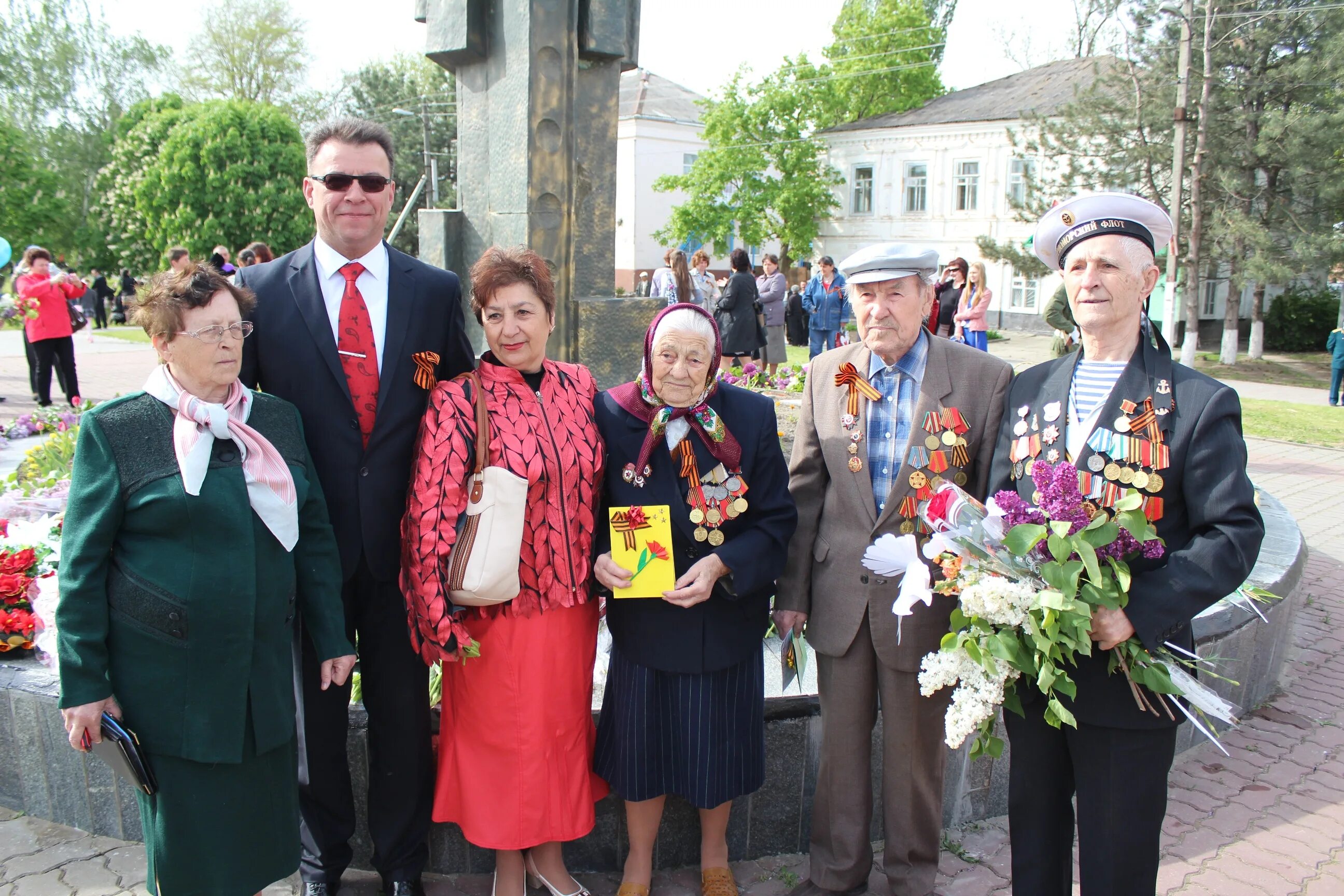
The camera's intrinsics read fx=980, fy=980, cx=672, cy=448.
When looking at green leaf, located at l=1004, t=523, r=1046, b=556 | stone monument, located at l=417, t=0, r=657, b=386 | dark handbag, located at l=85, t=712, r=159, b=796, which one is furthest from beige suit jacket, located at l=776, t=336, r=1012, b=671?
stone monument, located at l=417, t=0, r=657, b=386

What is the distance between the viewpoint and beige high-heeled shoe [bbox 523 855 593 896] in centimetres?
307

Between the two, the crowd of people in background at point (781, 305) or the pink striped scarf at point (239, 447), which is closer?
the pink striped scarf at point (239, 447)

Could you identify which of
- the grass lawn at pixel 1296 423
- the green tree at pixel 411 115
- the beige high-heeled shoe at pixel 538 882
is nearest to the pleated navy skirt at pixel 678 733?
the beige high-heeled shoe at pixel 538 882

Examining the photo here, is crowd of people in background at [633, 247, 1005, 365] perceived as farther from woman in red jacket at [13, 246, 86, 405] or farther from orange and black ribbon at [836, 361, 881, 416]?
woman in red jacket at [13, 246, 86, 405]

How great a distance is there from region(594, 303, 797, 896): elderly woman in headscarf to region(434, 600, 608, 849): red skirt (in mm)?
139

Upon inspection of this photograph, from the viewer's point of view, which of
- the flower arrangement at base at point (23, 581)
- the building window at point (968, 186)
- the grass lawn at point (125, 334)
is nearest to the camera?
the flower arrangement at base at point (23, 581)

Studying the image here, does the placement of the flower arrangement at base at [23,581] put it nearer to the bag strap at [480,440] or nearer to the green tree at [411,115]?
the bag strap at [480,440]

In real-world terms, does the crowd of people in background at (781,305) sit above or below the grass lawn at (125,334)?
above

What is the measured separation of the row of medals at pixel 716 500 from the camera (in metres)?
2.90

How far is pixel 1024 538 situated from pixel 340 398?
1.88m

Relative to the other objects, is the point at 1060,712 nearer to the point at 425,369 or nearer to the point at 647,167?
the point at 425,369

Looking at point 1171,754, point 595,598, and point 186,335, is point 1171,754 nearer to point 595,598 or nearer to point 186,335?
point 595,598

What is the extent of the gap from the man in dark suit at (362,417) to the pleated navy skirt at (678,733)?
63cm

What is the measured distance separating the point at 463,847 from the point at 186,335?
1883mm
